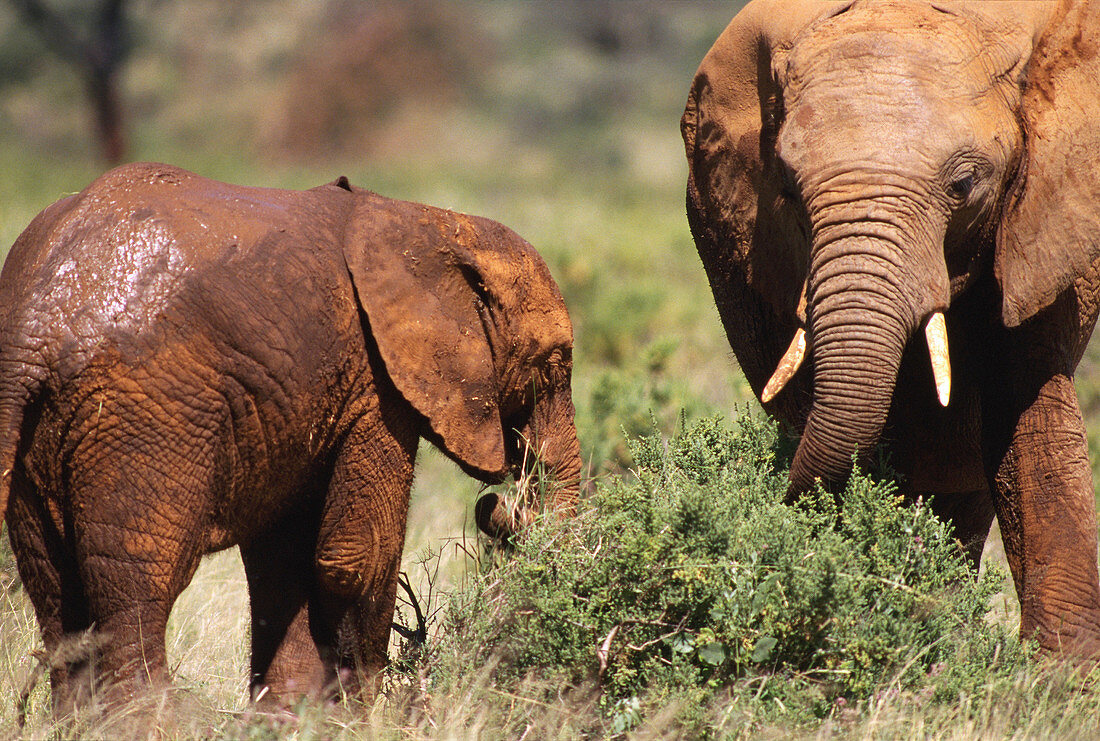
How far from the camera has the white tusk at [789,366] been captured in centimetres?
409

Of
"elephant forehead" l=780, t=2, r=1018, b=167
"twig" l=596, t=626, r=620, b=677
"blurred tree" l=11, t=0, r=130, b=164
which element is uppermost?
"blurred tree" l=11, t=0, r=130, b=164

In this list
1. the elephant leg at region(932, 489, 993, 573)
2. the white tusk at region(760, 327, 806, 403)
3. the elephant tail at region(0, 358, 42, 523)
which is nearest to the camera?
the elephant tail at region(0, 358, 42, 523)

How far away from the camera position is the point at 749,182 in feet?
16.0

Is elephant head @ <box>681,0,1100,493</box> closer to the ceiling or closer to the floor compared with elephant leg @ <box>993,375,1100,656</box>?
closer to the ceiling

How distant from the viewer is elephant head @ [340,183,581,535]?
4191 mm

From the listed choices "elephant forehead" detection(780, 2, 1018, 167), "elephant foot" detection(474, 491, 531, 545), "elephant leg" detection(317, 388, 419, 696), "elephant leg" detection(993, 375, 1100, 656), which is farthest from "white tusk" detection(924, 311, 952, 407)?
"elephant leg" detection(317, 388, 419, 696)

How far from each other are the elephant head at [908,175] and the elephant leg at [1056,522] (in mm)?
406

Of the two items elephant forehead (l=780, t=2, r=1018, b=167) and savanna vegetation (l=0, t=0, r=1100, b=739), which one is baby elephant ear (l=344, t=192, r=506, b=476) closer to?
savanna vegetation (l=0, t=0, r=1100, b=739)

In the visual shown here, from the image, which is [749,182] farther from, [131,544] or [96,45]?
[96,45]

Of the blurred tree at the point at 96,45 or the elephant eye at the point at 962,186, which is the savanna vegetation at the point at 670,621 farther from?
the blurred tree at the point at 96,45

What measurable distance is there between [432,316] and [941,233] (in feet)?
5.33

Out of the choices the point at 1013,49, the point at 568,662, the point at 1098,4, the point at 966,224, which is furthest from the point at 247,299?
the point at 1098,4

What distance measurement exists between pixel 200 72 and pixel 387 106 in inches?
205

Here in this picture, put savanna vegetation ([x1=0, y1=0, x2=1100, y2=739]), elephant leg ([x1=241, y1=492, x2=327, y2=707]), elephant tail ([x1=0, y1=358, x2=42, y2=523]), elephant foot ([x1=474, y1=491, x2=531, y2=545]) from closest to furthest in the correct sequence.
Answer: elephant tail ([x1=0, y1=358, x2=42, y2=523]) → savanna vegetation ([x1=0, y1=0, x2=1100, y2=739]) → elephant leg ([x1=241, y1=492, x2=327, y2=707]) → elephant foot ([x1=474, y1=491, x2=531, y2=545])
